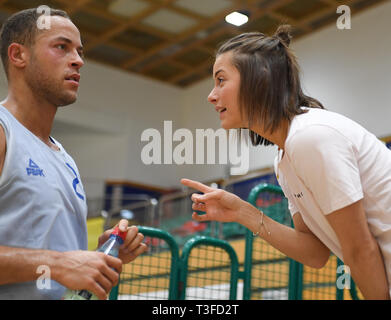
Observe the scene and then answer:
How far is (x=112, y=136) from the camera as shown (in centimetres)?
1514

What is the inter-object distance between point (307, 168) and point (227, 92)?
1.45 ft

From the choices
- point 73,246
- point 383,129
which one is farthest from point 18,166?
point 383,129

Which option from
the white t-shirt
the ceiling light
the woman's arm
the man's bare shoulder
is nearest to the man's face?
the man's bare shoulder

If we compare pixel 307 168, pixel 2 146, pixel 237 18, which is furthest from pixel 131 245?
pixel 237 18

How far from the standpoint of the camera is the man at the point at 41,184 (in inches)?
57.1

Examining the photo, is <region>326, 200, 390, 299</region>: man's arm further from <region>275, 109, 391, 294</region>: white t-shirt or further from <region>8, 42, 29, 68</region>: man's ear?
<region>8, 42, 29, 68</region>: man's ear

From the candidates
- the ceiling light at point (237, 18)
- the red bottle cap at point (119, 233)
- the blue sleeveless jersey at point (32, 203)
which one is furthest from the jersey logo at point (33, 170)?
the ceiling light at point (237, 18)

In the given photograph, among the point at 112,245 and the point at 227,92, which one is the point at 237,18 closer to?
the point at 227,92

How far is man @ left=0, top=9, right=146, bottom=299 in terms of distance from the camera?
1.45 m

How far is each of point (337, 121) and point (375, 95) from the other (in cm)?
963

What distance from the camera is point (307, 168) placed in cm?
162

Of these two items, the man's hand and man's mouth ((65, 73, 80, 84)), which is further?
man's mouth ((65, 73, 80, 84))

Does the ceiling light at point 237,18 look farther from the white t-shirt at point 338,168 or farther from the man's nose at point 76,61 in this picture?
the white t-shirt at point 338,168
